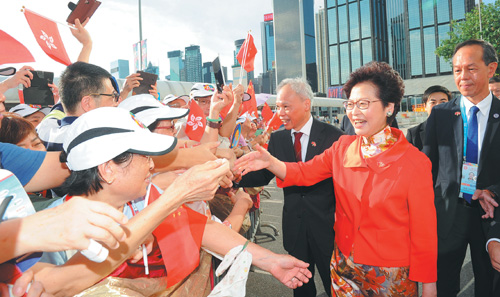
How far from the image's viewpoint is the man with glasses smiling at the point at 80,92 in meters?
2.51

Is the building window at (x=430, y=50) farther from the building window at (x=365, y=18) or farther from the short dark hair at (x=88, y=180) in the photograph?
the short dark hair at (x=88, y=180)

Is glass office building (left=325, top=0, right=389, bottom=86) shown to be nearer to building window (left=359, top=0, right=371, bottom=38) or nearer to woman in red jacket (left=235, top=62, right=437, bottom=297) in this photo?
building window (left=359, top=0, right=371, bottom=38)

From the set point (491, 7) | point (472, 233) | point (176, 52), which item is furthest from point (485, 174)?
point (176, 52)

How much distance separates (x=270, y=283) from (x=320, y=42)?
260 ft

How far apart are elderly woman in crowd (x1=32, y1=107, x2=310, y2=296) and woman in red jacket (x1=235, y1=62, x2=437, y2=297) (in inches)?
42.2

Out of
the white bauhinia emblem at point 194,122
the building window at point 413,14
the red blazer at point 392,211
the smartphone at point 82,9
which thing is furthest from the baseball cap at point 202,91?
the building window at point 413,14

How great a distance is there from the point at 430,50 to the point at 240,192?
51.8 meters

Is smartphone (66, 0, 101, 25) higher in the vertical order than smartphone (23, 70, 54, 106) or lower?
higher

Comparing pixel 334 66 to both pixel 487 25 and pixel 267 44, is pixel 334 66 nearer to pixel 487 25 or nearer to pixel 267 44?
pixel 487 25

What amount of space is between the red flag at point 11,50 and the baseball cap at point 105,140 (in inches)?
62.9

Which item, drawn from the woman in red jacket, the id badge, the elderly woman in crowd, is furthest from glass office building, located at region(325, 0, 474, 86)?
the elderly woman in crowd

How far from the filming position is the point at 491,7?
57.3 feet

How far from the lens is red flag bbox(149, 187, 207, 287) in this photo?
1601mm

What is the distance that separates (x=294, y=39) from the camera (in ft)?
228
